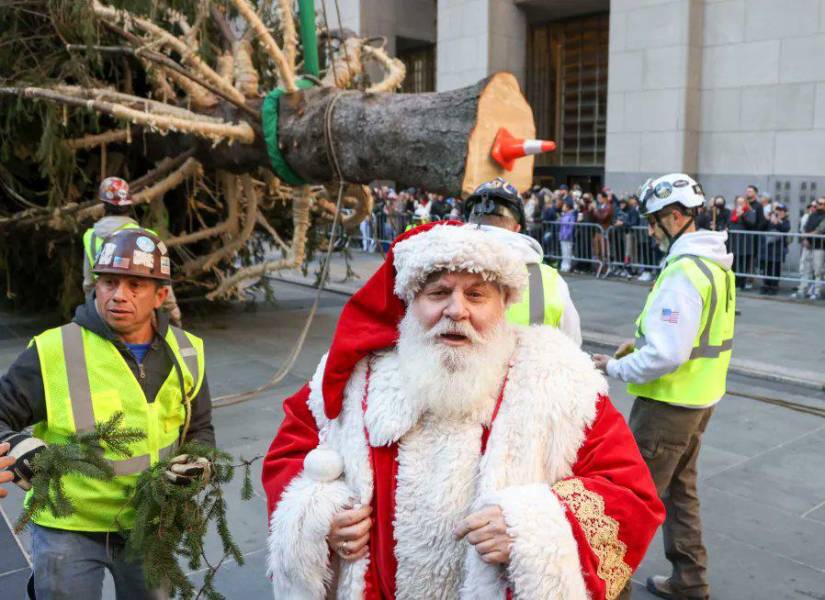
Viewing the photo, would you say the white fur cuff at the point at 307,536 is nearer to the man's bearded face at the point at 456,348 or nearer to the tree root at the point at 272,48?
the man's bearded face at the point at 456,348

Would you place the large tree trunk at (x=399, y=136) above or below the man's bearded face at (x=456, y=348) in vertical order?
above

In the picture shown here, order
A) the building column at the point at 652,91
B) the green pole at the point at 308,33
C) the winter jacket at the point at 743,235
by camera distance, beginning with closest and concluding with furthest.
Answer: the green pole at the point at 308,33 < the winter jacket at the point at 743,235 < the building column at the point at 652,91

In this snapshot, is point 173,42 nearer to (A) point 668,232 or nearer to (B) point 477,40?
(A) point 668,232

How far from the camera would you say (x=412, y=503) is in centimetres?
209

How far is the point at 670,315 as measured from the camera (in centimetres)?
360

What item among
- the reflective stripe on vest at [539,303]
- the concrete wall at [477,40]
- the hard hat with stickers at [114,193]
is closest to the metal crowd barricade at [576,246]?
the concrete wall at [477,40]

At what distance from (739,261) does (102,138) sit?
35.1 ft

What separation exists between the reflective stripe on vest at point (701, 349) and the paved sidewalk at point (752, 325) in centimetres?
463

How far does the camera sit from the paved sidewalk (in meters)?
8.23

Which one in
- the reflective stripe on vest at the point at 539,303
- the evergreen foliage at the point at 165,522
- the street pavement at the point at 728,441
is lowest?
the street pavement at the point at 728,441

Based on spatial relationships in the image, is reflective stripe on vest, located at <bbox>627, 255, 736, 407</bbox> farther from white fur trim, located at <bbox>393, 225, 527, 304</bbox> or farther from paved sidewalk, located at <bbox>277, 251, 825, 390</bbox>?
paved sidewalk, located at <bbox>277, 251, 825, 390</bbox>

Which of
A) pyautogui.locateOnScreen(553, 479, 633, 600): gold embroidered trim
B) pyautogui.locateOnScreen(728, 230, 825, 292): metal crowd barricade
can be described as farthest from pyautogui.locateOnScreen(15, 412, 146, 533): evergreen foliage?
pyautogui.locateOnScreen(728, 230, 825, 292): metal crowd barricade

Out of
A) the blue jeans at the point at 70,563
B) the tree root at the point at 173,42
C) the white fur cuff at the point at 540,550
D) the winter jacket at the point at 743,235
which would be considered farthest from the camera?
the winter jacket at the point at 743,235

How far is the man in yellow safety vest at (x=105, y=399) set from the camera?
101 inches
